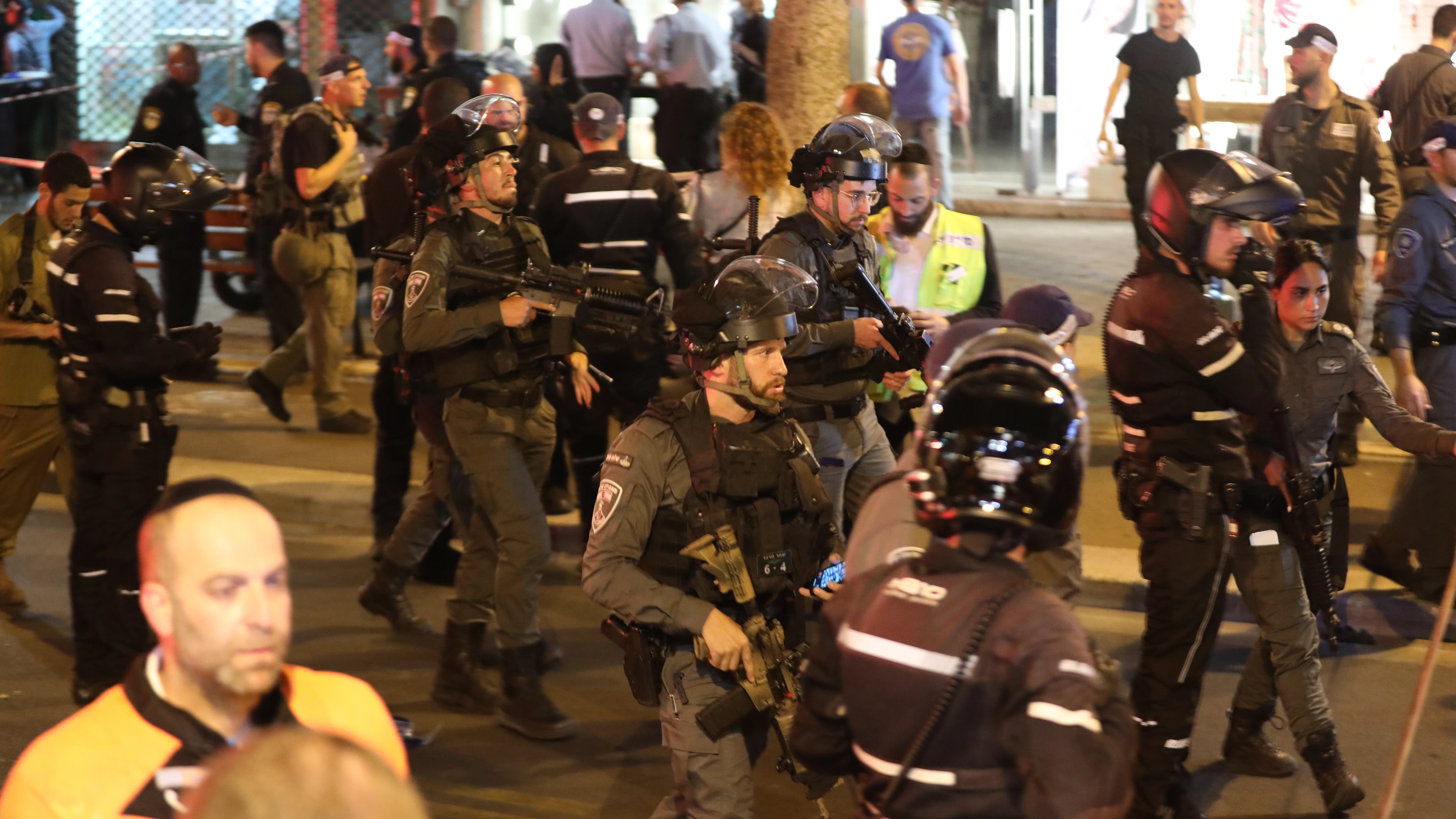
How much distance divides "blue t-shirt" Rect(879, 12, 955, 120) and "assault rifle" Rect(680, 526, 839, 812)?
8.78 meters

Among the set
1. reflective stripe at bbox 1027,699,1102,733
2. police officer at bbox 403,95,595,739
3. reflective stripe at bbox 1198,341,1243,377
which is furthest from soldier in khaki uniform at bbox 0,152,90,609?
reflective stripe at bbox 1027,699,1102,733

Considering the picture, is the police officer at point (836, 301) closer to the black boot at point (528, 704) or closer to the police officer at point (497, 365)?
the police officer at point (497, 365)

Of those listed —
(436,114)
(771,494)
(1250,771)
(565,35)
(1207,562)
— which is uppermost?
(565,35)

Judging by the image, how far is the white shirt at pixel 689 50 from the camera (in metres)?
12.7

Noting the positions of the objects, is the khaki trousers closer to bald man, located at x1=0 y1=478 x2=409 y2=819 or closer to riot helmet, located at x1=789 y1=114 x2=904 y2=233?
riot helmet, located at x1=789 y1=114 x2=904 y2=233

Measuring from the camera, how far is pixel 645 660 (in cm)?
414

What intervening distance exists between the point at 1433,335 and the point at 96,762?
247 inches

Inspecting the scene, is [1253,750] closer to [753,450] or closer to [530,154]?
[753,450]

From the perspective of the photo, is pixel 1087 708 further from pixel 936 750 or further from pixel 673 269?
pixel 673 269

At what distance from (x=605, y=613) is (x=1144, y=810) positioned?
3.15 m

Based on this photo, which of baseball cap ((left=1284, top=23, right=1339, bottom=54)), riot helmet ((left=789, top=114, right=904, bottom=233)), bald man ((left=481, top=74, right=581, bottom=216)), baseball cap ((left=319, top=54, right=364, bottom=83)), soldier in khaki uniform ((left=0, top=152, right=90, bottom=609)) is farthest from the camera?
baseball cap ((left=319, top=54, right=364, bottom=83))

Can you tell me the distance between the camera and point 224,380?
11.5 meters

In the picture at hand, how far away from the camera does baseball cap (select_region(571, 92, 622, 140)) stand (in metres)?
7.27

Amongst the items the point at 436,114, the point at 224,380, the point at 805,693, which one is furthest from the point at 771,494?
the point at 224,380
